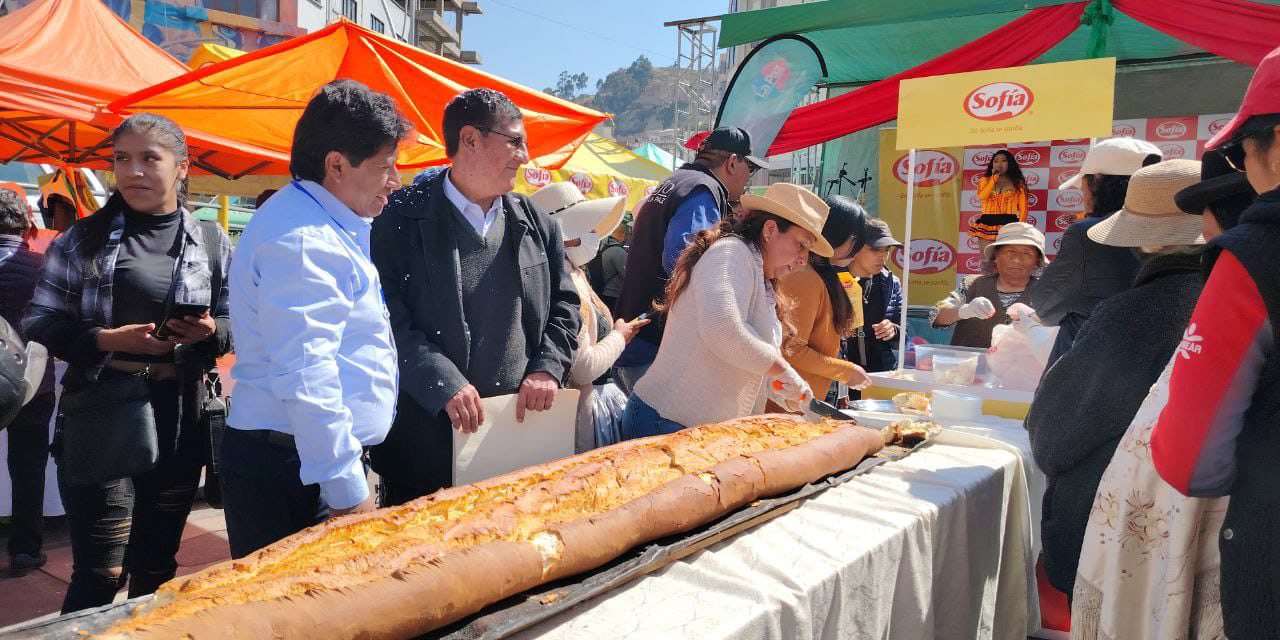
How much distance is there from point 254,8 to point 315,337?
33.9 meters

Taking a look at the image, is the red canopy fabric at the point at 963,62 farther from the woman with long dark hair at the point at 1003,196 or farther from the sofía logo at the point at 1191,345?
the sofía logo at the point at 1191,345

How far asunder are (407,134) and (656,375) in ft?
3.80

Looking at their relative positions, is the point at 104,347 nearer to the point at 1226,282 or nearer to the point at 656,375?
the point at 656,375

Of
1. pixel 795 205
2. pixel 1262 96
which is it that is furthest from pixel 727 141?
pixel 1262 96

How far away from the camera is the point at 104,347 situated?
214 centimetres

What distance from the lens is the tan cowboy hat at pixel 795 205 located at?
2.50 meters

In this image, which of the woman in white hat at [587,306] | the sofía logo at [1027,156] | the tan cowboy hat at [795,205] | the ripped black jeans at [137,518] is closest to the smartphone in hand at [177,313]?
the ripped black jeans at [137,518]

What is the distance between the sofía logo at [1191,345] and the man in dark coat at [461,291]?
4.48ft

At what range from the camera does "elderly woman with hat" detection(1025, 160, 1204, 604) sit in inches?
69.2

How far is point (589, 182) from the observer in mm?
9578

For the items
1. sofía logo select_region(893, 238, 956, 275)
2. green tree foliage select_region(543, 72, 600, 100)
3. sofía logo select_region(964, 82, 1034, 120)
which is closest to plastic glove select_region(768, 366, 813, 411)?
sofía logo select_region(964, 82, 1034, 120)

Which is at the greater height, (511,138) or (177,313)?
(511,138)

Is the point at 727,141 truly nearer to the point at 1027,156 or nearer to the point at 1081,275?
the point at 1081,275

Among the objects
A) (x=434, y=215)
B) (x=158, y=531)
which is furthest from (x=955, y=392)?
(x=158, y=531)
